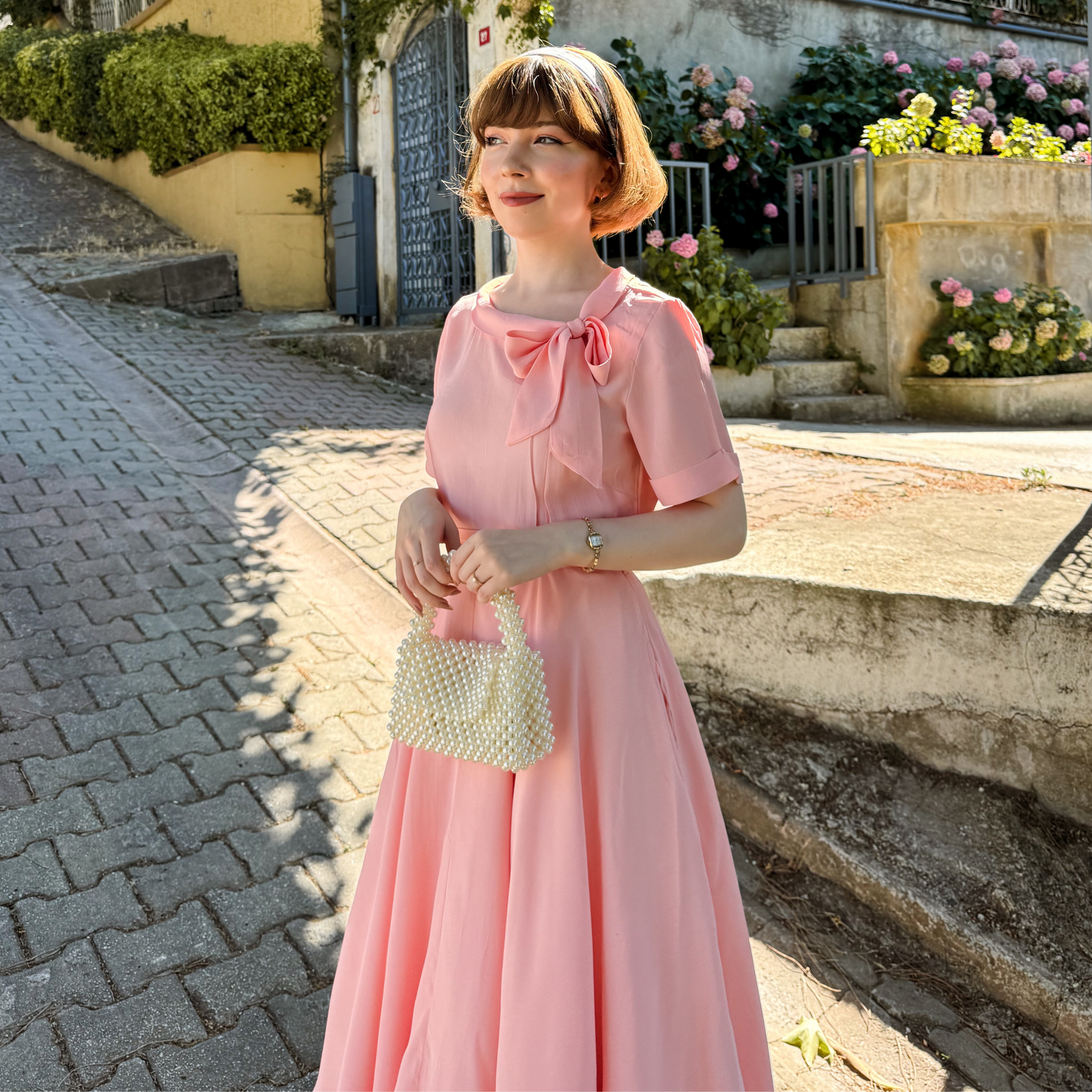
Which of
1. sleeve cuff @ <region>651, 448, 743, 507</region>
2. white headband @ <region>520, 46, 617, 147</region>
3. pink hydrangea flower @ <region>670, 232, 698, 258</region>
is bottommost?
sleeve cuff @ <region>651, 448, 743, 507</region>

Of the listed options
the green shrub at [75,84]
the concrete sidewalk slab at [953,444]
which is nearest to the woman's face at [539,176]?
the concrete sidewalk slab at [953,444]

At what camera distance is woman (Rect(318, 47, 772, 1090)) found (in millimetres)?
1504

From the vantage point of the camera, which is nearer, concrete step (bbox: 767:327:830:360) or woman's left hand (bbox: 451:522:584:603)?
woman's left hand (bbox: 451:522:584:603)

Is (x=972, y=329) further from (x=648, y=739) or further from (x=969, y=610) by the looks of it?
(x=648, y=739)

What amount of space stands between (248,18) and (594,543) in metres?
12.9

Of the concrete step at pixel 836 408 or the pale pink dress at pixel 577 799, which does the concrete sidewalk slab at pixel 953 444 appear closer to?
the concrete step at pixel 836 408

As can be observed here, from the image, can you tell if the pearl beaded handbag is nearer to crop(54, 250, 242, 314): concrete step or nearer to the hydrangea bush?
the hydrangea bush

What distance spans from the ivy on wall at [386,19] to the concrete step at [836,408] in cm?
365

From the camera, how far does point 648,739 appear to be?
158cm

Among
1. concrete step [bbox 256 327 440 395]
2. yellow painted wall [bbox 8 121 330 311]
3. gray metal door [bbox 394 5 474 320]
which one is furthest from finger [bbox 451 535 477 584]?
yellow painted wall [bbox 8 121 330 311]

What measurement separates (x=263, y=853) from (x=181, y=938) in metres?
0.38

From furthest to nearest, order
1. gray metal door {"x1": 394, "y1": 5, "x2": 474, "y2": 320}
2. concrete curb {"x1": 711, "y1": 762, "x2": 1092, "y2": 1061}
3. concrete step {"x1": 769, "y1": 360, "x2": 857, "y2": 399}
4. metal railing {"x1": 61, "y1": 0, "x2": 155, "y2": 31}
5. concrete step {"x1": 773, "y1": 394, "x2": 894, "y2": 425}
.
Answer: metal railing {"x1": 61, "y1": 0, "x2": 155, "y2": 31}
gray metal door {"x1": 394, "y1": 5, "x2": 474, "y2": 320}
concrete step {"x1": 769, "y1": 360, "x2": 857, "y2": 399}
concrete step {"x1": 773, "y1": 394, "x2": 894, "y2": 425}
concrete curb {"x1": 711, "y1": 762, "x2": 1092, "y2": 1061}

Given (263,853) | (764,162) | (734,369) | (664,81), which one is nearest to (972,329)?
(734,369)

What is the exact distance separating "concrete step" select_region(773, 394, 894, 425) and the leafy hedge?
20.6 ft
